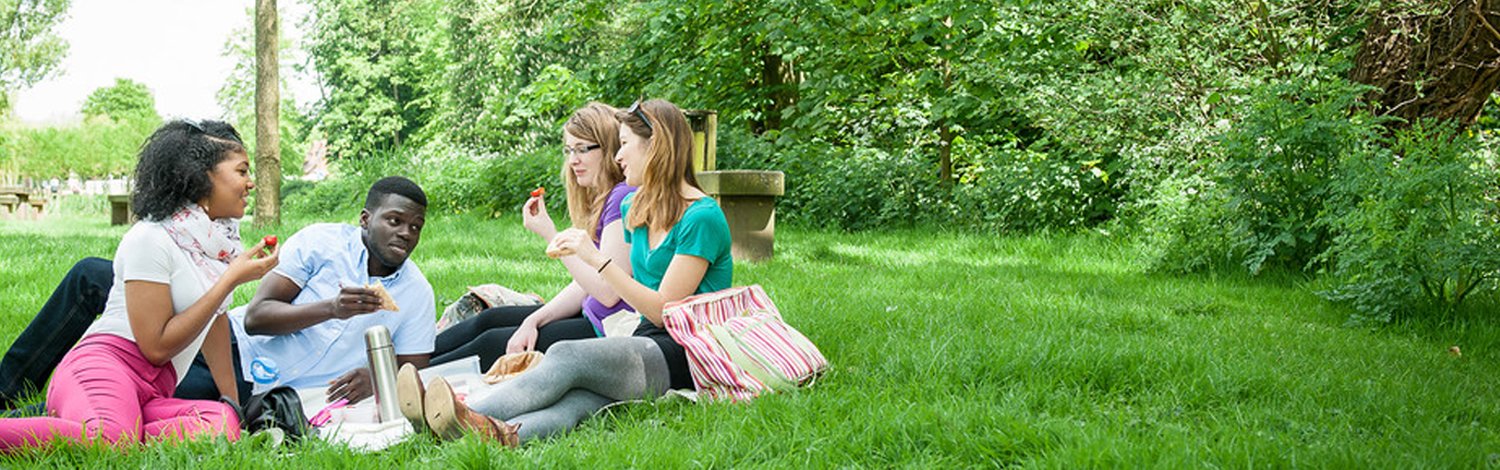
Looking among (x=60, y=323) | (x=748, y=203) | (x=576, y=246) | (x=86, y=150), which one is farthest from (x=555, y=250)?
(x=86, y=150)

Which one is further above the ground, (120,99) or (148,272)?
(120,99)

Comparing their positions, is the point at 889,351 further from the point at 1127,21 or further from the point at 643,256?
the point at 1127,21

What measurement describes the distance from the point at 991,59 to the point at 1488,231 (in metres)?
6.25

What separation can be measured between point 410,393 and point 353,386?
2.38ft

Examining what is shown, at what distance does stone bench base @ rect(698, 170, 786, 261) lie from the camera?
7988mm

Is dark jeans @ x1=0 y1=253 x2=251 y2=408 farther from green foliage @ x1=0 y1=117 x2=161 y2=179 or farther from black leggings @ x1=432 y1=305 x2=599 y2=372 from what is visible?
green foliage @ x1=0 y1=117 x2=161 y2=179

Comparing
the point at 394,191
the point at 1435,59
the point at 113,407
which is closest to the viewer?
the point at 113,407

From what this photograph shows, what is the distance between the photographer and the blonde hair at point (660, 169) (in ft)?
12.5

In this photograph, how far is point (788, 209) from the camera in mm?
12570

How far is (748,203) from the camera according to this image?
8.06 metres

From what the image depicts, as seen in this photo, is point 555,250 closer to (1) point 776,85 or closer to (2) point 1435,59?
(2) point 1435,59

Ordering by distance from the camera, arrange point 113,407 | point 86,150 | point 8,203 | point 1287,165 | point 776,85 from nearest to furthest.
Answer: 1. point 113,407
2. point 1287,165
3. point 776,85
4. point 8,203
5. point 86,150

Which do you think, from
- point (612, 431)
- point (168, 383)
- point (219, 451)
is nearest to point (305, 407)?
point (168, 383)

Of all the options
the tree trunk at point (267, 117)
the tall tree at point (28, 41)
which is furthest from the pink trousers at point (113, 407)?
the tall tree at point (28, 41)
